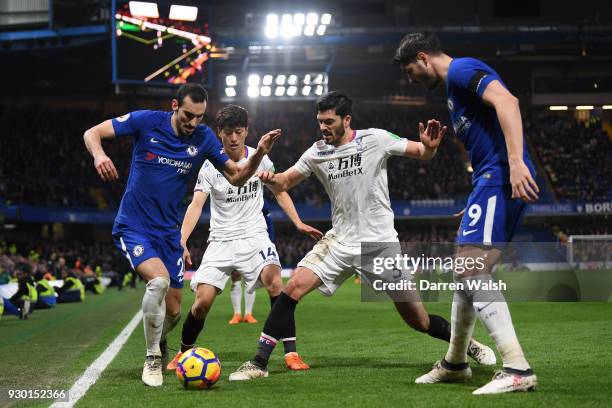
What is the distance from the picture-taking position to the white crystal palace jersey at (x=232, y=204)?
367 inches

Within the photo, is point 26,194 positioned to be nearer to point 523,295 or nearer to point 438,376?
point 523,295

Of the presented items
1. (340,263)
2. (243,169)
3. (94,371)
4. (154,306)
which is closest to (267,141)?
(243,169)

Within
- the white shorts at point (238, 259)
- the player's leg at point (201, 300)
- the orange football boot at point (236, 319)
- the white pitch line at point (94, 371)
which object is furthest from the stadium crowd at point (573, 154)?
the player's leg at point (201, 300)

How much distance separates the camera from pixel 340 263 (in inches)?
305

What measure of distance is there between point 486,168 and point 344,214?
1.87 m

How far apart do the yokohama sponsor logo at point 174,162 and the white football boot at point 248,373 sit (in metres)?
1.78

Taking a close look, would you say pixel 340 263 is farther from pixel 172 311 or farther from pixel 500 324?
pixel 500 324

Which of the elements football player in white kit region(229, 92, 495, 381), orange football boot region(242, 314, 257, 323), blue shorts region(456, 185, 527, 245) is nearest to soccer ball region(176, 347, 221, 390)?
football player in white kit region(229, 92, 495, 381)

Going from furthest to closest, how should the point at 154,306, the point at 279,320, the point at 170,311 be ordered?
the point at 170,311 → the point at 279,320 → the point at 154,306

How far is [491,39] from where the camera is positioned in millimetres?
43219

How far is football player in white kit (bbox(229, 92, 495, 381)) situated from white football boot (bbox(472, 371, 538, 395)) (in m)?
1.72

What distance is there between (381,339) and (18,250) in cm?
3275

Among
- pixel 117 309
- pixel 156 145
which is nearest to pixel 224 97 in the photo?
pixel 117 309

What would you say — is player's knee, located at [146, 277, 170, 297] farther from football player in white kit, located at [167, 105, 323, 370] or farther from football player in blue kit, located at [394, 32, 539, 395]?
football player in blue kit, located at [394, 32, 539, 395]
